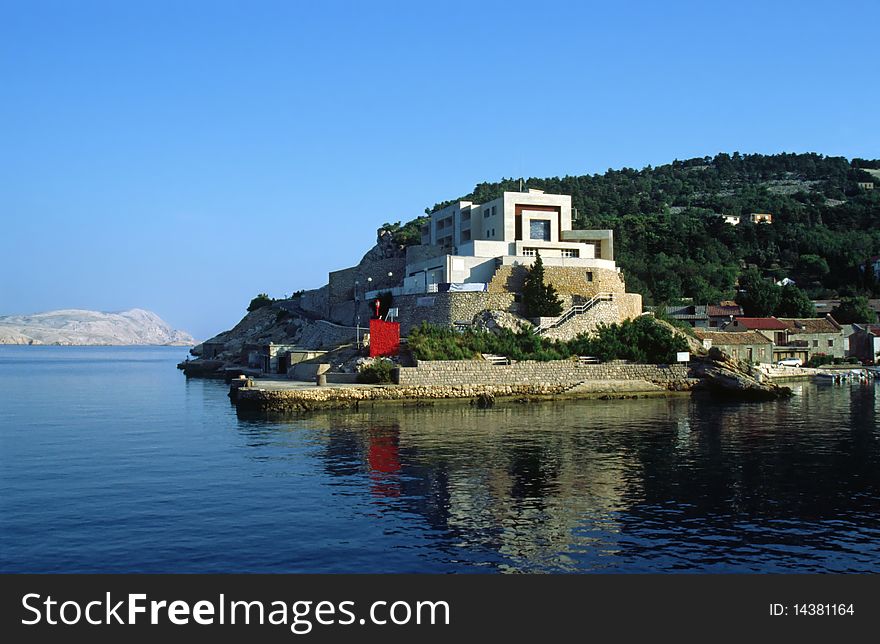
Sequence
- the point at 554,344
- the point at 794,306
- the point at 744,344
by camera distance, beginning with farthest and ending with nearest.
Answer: the point at 794,306 → the point at 744,344 → the point at 554,344

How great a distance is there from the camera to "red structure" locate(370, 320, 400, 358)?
46.8 m

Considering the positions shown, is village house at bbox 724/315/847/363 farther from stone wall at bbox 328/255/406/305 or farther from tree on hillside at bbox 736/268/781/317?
stone wall at bbox 328/255/406/305

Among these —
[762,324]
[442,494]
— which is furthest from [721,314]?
[442,494]

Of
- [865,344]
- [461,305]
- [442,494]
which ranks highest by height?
[461,305]

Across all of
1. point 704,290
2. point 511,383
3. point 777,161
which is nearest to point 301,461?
point 511,383

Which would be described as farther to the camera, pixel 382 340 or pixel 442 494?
pixel 382 340

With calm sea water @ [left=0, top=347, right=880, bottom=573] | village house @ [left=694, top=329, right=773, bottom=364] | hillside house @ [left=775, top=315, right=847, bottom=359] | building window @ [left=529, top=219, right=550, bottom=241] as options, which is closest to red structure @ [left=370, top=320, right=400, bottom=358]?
calm sea water @ [left=0, top=347, right=880, bottom=573]

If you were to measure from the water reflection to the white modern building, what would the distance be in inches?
742

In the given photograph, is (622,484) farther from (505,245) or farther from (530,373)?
(505,245)

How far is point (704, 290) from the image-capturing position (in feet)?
282

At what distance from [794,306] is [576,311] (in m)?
39.3

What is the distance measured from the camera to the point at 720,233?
108188 mm

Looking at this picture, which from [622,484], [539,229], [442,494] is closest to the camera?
[442,494]

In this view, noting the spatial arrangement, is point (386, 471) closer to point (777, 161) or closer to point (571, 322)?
point (571, 322)
